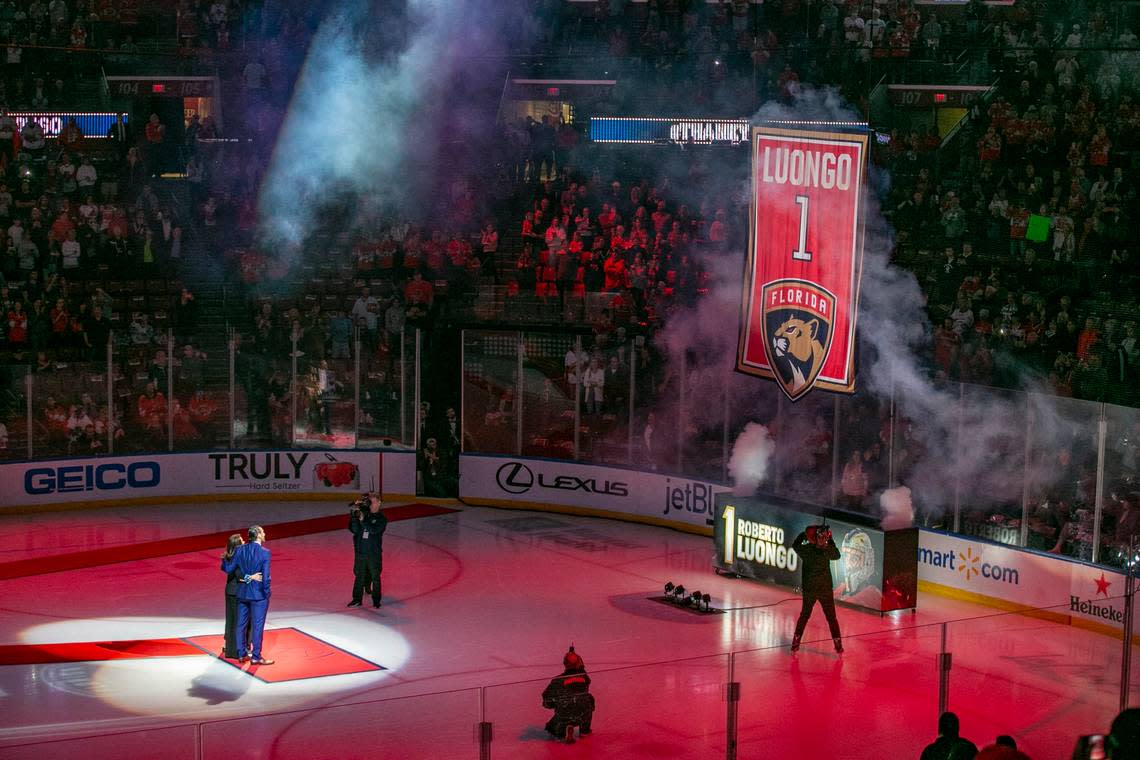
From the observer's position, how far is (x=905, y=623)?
56.9 ft

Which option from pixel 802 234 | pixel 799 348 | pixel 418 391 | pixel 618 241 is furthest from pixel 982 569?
pixel 418 391

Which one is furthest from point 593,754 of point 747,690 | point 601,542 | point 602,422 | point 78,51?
point 78,51

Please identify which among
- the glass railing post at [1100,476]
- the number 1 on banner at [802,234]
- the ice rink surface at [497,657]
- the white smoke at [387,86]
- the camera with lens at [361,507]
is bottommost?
the ice rink surface at [497,657]

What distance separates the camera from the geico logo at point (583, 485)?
913 inches

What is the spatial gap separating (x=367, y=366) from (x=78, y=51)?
9.60 meters

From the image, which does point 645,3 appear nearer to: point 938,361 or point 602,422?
point 602,422

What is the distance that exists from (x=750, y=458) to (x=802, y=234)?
537 centimetres

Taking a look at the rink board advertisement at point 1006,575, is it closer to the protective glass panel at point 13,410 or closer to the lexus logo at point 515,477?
the lexus logo at point 515,477

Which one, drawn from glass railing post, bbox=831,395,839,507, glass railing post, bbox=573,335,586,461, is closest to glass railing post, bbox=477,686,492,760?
glass railing post, bbox=831,395,839,507

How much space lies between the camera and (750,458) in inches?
802

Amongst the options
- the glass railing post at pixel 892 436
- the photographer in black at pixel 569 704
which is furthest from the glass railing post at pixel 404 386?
the photographer in black at pixel 569 704

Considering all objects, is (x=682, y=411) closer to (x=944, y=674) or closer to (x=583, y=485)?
(x=583, y=485)

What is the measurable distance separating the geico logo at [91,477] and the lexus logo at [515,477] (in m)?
5.39

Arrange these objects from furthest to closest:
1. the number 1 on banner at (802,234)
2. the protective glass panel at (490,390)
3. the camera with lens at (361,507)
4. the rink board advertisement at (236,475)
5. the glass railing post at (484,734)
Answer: the protective glass panel at (490,390), the rink board advertisement at (236,475), the camera with lens at (361,507), the number 1 on banner at (802,234), the glass railing post at (484,734)
